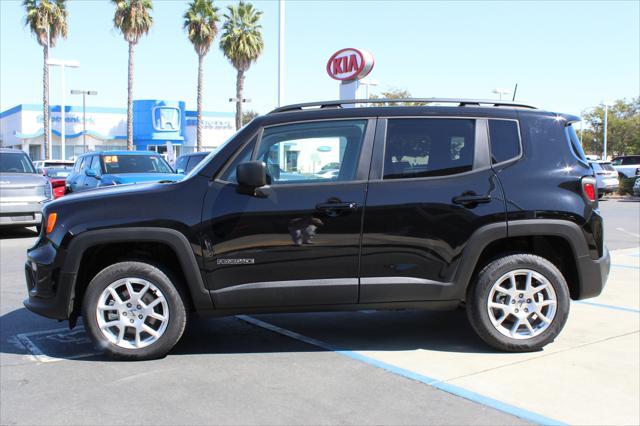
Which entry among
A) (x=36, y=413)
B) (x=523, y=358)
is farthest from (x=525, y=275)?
(x=36, y=413)

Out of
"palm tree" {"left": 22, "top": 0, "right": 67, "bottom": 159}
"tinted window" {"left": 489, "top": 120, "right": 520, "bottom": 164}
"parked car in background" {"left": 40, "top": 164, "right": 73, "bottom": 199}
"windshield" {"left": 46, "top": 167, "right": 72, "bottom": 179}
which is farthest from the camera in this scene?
"palm tree" {"left": 22, "top": 0, "right": 67, "bottom": 159}

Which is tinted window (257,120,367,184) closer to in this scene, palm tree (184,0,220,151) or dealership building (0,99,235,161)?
palm tree (184,0,220,151)

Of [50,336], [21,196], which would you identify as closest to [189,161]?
[21,196]

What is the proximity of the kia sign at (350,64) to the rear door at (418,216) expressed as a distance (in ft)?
43.4

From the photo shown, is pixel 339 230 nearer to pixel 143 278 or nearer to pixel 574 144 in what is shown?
pixel 143 278

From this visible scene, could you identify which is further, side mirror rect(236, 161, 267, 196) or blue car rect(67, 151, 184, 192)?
blue car rect(67, 151, 184, 192)

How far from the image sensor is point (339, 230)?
472 centimetres

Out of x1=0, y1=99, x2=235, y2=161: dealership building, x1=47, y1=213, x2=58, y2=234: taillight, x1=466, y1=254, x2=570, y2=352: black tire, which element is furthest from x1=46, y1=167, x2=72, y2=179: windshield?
x1=0, y1=99, x2=235, y2=161: dealership building

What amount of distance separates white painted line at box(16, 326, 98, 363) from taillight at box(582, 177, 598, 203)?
409 cm

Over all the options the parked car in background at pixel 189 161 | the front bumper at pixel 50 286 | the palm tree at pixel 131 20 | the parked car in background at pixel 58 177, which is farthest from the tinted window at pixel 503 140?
the palm tree at pixel 131 20

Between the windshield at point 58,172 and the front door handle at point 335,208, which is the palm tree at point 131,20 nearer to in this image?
the windshield at point 58,172

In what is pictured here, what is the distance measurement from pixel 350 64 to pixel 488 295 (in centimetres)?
1417

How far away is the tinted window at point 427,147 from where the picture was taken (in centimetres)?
489

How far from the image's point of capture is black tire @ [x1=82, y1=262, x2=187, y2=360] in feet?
15.6
